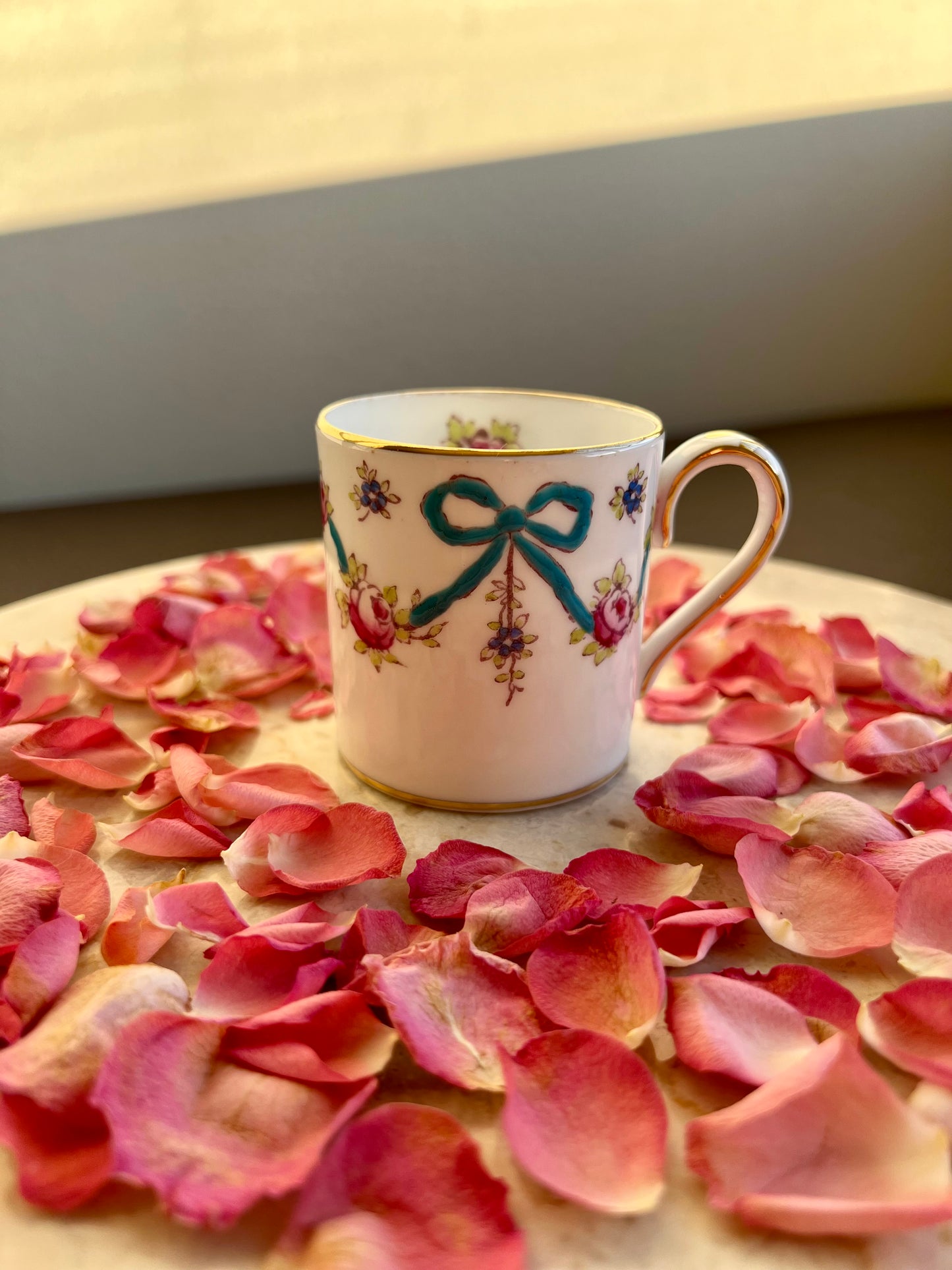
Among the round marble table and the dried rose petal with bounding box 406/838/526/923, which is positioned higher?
the dried rose petal with bounding box 406/838/526/923

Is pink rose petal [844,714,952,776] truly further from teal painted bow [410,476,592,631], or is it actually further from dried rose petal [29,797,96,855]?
dried rose petal [29,797,96,855]

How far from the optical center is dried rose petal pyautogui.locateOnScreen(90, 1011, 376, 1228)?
0.68 ft

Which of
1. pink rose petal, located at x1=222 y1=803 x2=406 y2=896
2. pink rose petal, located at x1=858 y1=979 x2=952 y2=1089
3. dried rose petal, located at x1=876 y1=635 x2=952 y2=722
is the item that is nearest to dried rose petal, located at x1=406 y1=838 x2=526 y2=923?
pink rose petal, located at x1=222 y1=803 x2=406 y2=896

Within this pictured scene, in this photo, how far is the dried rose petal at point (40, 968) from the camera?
0.25 meters

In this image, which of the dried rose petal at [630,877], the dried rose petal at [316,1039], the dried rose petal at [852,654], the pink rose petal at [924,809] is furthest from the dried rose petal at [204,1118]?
the dried rose petal at [852,654]

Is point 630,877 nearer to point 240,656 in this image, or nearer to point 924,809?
point 924,809

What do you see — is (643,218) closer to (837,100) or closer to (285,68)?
(837,100)

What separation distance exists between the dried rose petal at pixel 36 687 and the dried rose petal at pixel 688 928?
29cm

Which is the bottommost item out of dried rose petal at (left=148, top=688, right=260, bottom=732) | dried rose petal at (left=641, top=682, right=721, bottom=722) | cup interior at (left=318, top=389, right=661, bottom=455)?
dried rose petal at (left=641, top=682, right=721, bottom=722)

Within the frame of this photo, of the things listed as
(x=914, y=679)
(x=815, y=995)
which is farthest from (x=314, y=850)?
(x=914, y=679)

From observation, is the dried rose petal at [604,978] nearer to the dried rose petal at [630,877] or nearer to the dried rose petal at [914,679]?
the dried rose petal at [630,877]

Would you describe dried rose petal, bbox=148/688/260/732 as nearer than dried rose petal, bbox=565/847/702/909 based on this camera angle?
No

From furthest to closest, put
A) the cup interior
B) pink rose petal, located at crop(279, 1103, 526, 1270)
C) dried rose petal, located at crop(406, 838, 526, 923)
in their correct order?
the cup interior → dried rose petal, located at crop(406, 838, 526, 923) → pink rose petal, located at crop(279, 1103, 526, 1270)

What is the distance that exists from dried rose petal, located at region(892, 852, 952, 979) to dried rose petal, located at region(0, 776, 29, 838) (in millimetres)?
287
